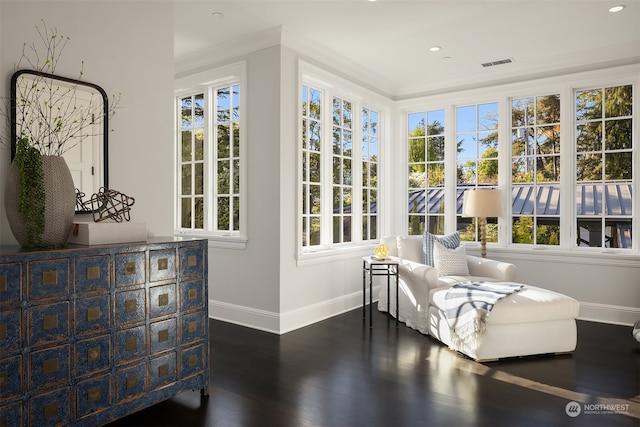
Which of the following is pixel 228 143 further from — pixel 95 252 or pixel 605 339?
pixel 605 339

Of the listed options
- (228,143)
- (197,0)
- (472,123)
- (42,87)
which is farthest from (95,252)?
(472,123)

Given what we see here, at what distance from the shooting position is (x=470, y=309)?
11.7 ft

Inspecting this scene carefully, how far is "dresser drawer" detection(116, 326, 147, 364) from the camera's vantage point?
241cm

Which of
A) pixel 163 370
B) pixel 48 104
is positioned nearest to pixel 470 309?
pixel 163 370

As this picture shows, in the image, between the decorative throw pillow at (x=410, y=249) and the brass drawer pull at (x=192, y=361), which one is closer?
the brass drawer pull at (x=192, y=361)

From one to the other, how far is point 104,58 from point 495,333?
336 cm

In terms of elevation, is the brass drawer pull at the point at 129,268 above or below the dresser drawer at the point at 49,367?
above

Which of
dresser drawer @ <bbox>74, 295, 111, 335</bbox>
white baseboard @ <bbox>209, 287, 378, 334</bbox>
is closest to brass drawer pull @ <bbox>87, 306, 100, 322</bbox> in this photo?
dresser drawer @ <bbox>74, 295, 111, 335</bbox>

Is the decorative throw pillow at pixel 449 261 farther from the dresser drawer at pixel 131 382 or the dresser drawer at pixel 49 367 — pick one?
the dresser drawer at pixel 49 367

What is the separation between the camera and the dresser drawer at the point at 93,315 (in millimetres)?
2236

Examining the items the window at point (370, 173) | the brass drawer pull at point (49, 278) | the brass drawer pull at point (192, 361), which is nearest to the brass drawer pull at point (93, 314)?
the brass drawer pull at point (49, 278)

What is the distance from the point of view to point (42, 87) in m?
2.57

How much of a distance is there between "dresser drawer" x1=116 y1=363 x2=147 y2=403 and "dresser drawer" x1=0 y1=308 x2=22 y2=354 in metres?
0.55

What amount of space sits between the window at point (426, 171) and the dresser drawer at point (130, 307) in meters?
4.26
